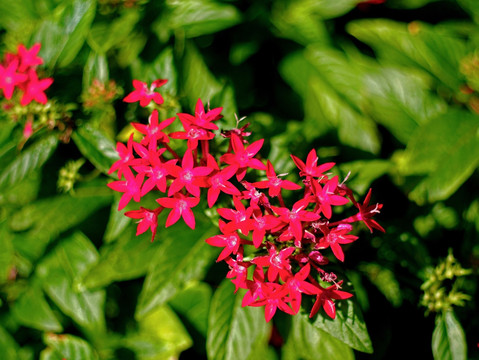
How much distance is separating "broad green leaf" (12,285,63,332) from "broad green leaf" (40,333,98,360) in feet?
0.20

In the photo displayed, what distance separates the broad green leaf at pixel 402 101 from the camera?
1.40 metres

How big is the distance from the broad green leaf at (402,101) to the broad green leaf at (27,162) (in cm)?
104

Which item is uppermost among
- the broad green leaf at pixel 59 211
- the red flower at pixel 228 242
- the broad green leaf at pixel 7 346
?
the red flower at pixel 228 242

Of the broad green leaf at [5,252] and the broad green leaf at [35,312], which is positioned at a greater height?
the broad green leaf at [5,252]

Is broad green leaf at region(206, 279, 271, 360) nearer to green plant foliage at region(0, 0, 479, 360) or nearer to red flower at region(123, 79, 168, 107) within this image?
green plant foliage at region(0, 0, 479, 360)

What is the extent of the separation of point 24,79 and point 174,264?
64 centimetres

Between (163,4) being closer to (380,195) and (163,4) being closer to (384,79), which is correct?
(384,79)

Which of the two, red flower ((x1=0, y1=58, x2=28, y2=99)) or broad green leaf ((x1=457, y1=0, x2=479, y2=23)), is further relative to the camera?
broad green leaf ((x1=457, y1=0, x2=479, y2=23))

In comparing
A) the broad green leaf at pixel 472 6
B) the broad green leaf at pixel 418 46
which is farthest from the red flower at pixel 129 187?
the broad green leaf at pixel 472 6

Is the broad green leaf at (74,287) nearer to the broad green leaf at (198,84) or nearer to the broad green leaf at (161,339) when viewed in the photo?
the broad green leaf at (161,339)

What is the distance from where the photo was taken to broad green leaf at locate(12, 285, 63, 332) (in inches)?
56.1

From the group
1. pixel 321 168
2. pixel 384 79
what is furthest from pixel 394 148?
pixel 321 168

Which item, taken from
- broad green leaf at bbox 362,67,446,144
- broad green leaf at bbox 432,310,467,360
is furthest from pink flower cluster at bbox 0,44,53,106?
broad green leaf at bbox 432,310,467,360

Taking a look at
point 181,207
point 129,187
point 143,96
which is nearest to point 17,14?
point 143,96
